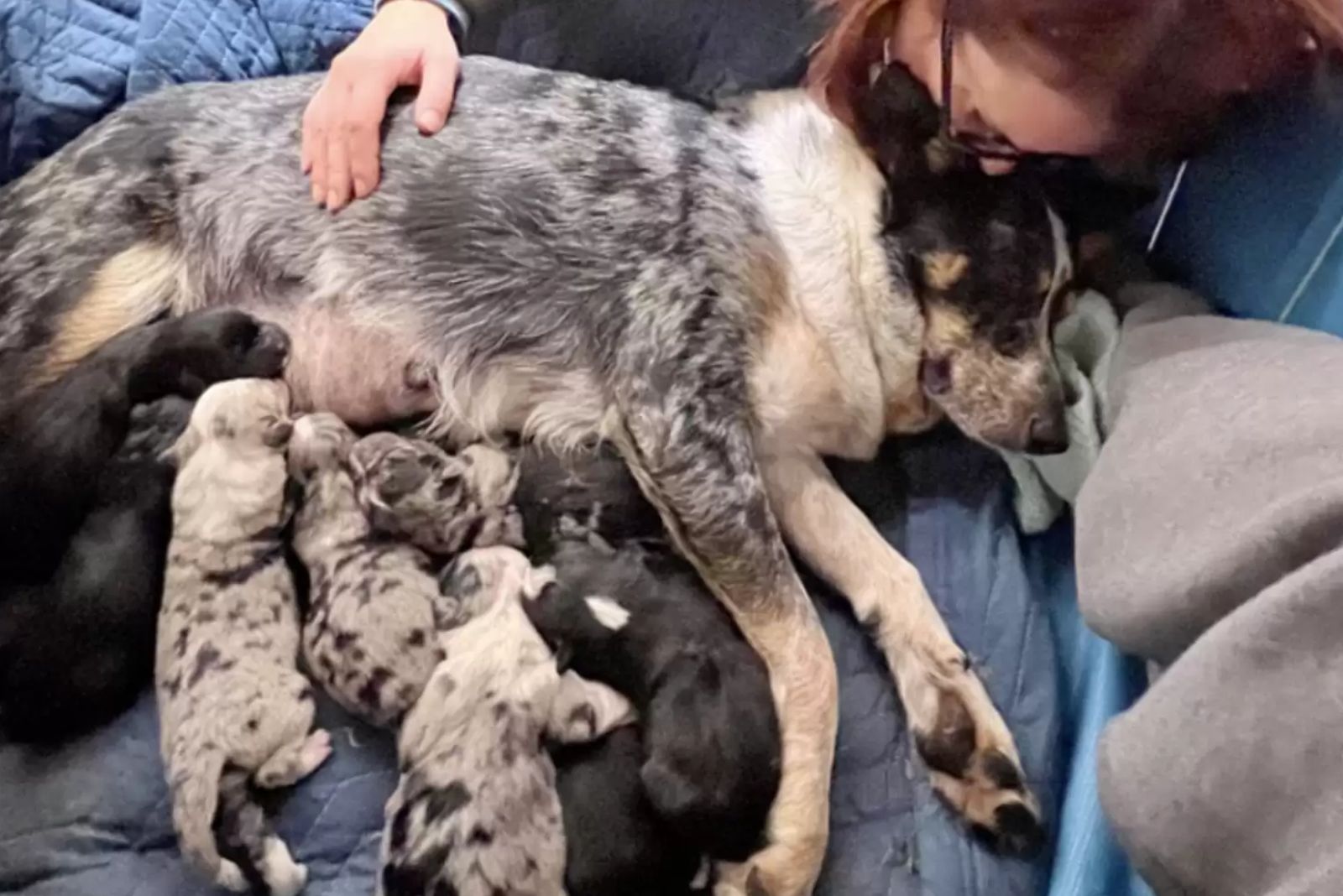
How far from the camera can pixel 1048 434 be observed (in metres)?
1.88

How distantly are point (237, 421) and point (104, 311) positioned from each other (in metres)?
0.32

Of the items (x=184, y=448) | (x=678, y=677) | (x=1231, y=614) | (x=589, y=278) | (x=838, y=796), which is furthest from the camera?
(x=589, y=278)

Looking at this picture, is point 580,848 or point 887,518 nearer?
point 580,848

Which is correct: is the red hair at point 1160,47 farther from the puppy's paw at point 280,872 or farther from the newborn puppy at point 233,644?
the puppy's paw at point 280,872

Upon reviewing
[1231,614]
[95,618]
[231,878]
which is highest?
[1231,614]

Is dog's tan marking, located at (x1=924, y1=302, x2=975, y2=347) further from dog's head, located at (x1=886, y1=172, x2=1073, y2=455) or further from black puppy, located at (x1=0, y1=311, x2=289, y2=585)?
black puppy, located at (x1=0, y1=311, x2=289, y2=585)

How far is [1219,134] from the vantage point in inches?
71.4

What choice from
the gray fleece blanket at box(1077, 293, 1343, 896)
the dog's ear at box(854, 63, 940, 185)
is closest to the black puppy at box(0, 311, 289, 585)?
the dog's ear at box(854, 63, 940, 185)

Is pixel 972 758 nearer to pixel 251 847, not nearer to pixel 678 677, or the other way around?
pixel 678 677

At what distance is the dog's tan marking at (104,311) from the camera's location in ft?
6.46

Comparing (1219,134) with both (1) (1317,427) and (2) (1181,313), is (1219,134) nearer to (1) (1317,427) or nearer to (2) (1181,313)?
(2) (1181,313)

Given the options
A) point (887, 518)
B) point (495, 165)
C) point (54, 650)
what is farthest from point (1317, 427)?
point (54, 650)

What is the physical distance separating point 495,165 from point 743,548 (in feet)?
2.32

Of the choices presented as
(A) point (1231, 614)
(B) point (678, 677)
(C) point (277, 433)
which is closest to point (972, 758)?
(B) point (678, 677)
